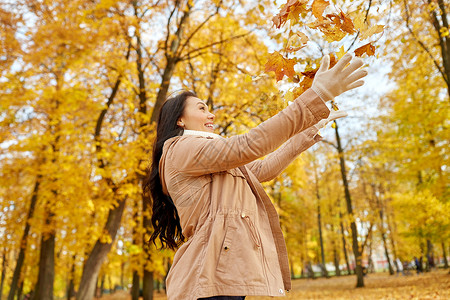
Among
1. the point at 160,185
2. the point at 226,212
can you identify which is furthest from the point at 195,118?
the point at 226,212

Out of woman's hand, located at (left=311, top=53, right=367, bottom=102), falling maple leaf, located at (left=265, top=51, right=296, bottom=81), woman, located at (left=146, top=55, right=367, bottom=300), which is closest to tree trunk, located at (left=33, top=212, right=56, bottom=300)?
woman, located at (left=146, top=55, right=367, bottom=300)

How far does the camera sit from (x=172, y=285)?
5.13ft

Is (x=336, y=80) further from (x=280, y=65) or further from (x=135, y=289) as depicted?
(x=135, y=289)

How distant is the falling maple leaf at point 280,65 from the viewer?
191cm

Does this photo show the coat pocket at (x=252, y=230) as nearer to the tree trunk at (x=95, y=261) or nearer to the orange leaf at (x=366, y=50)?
the orange leaf at (x=366, y=50)

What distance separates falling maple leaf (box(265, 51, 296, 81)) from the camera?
1.91m

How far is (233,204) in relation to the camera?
155 cm

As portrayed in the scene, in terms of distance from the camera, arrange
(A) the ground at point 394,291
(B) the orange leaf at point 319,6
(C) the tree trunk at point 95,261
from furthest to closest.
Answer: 1. (A) the ground at point 394,291
2. (C) the tree trunk at point 95,261
3. (B) the orange leaf at point 319,6

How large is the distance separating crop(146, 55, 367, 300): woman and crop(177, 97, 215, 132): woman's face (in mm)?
164

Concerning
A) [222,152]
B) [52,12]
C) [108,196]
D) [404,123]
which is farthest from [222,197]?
[404,123]

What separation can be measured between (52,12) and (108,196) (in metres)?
5.94

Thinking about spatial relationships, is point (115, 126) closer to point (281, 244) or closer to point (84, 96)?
point (84, 96)

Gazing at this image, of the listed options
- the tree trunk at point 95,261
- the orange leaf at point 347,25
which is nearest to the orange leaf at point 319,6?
the orange leaf at point 347,25

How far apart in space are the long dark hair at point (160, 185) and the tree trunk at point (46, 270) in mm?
10738
